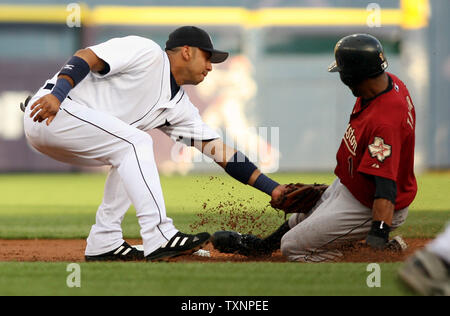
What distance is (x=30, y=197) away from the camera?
1117 cm

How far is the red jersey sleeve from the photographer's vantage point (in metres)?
3.84

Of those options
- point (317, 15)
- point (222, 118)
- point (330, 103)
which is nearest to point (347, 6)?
point (317, 15)

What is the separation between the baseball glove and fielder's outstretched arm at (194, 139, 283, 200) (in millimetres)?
61

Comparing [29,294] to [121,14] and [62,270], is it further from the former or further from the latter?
[121,14]

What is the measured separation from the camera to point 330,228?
4.34m

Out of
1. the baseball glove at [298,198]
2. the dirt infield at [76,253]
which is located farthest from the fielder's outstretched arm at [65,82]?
the baseball glove at [298,198]

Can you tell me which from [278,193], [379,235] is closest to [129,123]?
[278,193]

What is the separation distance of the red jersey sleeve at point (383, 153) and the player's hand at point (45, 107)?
170cm

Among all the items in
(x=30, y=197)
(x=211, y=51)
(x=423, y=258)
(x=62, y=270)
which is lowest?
(x=30, y=197)

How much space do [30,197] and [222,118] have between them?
663 centimetres

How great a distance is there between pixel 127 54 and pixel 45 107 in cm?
59

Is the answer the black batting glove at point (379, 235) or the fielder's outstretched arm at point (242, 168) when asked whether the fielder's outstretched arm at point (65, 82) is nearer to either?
the fielder's outstretched arm at point (242, 168)

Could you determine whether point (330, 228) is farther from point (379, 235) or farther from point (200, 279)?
point (200, 279)

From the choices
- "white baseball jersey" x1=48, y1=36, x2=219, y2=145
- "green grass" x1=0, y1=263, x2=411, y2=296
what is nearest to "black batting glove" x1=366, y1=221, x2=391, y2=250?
"green grass" x1=0, y1=263, x2=411, y2=296
